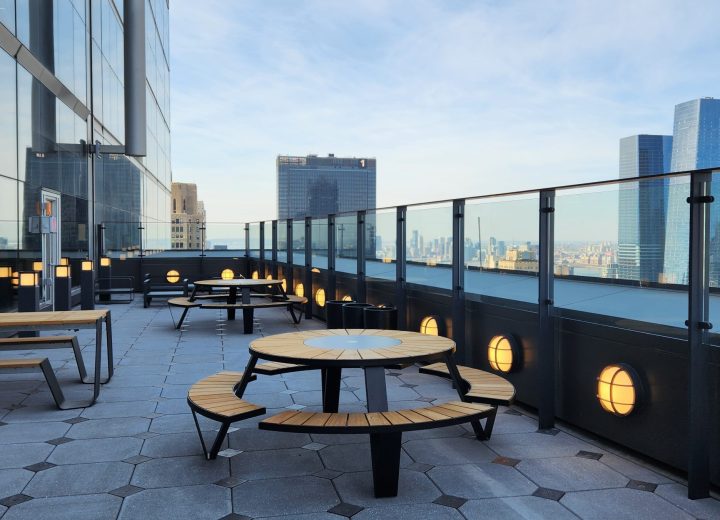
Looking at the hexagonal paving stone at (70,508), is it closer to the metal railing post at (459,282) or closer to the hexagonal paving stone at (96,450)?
the hexagonal paving stone at (96,450)

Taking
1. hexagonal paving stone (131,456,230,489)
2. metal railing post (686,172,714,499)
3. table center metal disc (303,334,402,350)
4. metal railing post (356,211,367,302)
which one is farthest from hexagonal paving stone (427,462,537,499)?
metal railing post (356,211,367,302)

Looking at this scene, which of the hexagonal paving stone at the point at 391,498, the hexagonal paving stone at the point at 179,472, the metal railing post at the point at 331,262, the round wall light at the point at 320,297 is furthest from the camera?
the round wall light at the point at 320,297

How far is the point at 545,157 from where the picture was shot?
114 meters

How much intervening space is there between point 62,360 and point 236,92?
217ft

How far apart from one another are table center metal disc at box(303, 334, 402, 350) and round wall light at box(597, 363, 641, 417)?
1491mm

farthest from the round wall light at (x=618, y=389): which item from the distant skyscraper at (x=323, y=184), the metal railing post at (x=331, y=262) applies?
the distant skyscraper at (x=323, y=184)

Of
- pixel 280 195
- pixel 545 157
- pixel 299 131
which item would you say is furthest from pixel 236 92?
pixel 280 195

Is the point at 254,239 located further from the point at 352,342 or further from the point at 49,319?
the point at 352,342

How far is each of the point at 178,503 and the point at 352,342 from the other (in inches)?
71.3

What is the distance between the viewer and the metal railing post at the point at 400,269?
8.30 metres

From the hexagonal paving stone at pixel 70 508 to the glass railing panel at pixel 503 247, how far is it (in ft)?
11.9

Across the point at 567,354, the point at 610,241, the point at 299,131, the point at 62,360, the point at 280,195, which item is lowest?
the point at 62,360

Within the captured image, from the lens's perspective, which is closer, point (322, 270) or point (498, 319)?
point (498, 319)

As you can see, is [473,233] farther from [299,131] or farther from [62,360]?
[299,131]
